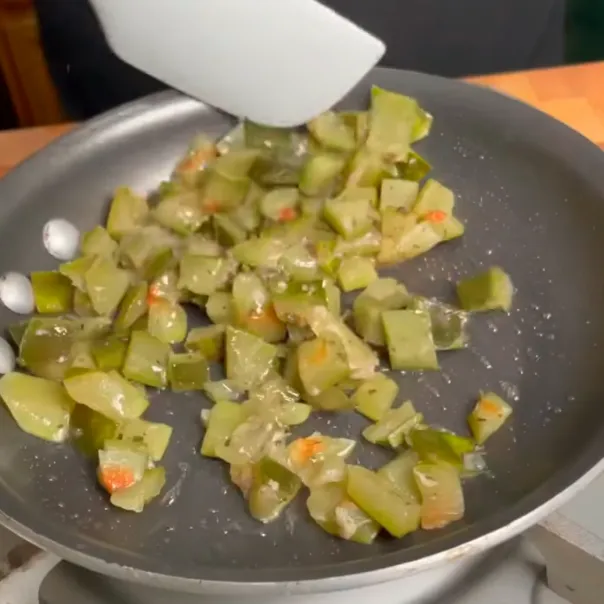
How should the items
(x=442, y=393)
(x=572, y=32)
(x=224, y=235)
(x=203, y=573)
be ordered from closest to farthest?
(x=203, y=573), (x=442, y=393), (x=224, y=235), (x=572, y=32)

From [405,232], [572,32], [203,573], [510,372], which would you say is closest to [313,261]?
[405,232]

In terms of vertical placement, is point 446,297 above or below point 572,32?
above

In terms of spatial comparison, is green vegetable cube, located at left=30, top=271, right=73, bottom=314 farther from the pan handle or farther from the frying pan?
the pan handle

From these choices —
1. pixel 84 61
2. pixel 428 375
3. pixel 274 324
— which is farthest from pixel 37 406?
pixel 84 61

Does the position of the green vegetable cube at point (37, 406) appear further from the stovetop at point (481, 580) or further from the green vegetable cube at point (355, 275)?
the green vegetable cube at point (355, 275)

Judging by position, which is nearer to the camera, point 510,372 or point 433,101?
point 510,372

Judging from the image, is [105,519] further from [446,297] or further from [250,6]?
[250,6]
